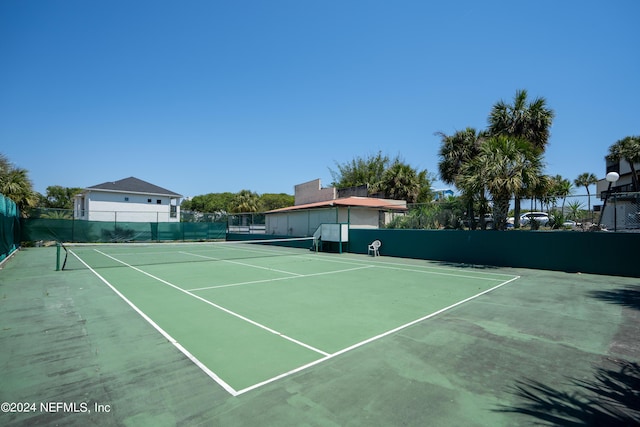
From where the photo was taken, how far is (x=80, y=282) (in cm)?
1062

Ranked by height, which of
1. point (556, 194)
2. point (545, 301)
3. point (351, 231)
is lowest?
point (545, 301)

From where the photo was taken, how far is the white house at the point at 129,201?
122ft

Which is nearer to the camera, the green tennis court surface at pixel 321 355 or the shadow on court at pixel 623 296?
the green tennis court surface at pixel 321 355

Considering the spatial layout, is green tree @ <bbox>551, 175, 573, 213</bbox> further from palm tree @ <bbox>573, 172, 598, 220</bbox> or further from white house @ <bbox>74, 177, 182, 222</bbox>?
palm tree @ <bbox>573, 172, 598, 220</bbox>

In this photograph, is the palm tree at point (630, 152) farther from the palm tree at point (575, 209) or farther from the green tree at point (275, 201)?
the green tree at point (275, 201)

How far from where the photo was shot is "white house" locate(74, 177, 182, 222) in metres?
37.2

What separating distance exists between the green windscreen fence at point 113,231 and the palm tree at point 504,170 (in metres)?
26.6

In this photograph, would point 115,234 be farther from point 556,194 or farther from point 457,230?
point 556,194

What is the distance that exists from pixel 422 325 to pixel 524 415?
116 inches

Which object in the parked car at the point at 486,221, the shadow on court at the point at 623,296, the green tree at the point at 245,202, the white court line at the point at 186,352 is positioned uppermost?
the green tree at the point at 245,202

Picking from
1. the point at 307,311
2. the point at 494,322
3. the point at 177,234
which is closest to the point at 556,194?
the point at 494,322

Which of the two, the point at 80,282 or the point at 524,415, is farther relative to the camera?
the point at 80,282

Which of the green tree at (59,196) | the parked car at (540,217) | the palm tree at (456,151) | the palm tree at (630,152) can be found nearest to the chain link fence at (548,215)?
the parked car at (540,217)

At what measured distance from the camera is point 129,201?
39.7 m
